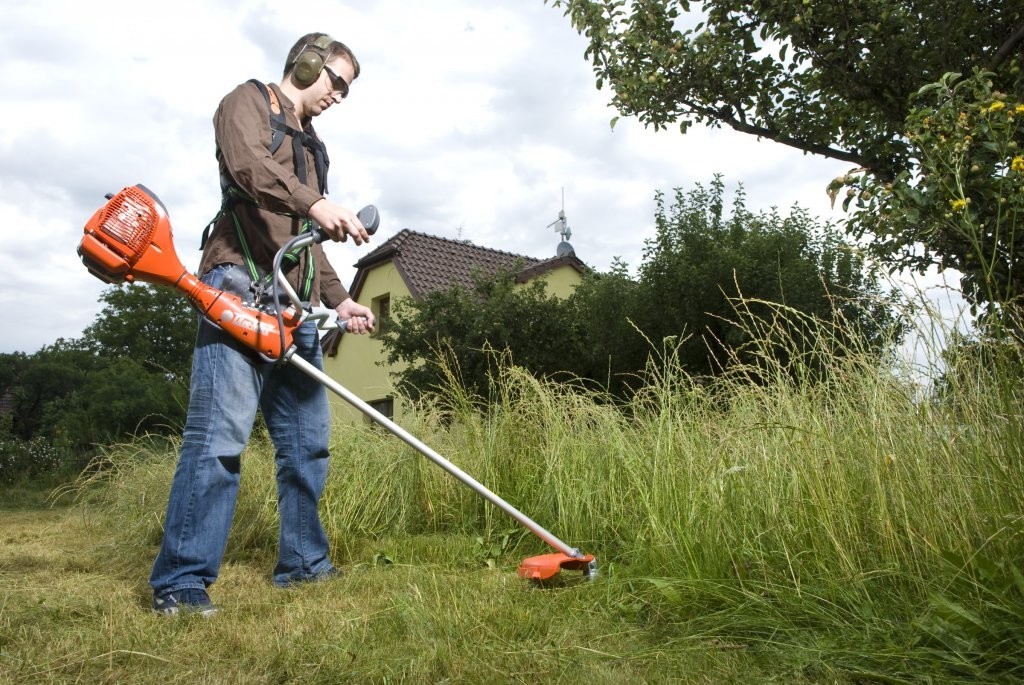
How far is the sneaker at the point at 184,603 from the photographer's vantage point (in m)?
2.78

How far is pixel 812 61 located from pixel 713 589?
494cm

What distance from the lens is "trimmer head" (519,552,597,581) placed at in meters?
3.10

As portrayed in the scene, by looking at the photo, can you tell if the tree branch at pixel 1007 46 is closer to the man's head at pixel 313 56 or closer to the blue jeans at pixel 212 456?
the man's head at pixel 313 56

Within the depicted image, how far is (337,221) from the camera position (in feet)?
9.44

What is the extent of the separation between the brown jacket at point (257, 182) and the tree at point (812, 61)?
11.5 ft

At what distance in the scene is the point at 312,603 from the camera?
114 inches

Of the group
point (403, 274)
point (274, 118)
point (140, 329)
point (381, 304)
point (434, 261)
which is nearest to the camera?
point (274, 118)

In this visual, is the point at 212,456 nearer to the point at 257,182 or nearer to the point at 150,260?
the point at 150,260

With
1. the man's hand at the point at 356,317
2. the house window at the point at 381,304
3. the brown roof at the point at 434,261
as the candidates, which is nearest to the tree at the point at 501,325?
the brown roof at the point at 434,261

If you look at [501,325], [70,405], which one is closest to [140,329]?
[70,405]

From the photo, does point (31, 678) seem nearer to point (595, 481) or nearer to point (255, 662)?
point (255, 662)

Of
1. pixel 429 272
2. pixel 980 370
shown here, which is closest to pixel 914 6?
pixel 980 370

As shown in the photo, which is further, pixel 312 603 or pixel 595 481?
pixel 595 481

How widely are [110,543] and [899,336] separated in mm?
3863
